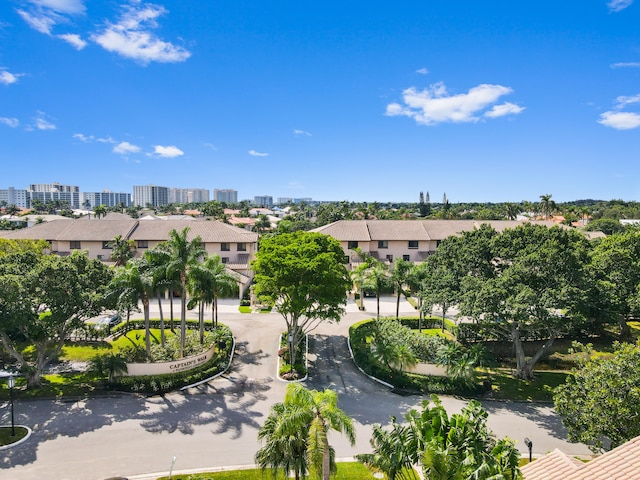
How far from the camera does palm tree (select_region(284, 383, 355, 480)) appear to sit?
13680 mm

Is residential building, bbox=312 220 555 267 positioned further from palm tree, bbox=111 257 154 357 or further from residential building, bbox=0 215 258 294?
palm tree, bbox=111 257 154 357

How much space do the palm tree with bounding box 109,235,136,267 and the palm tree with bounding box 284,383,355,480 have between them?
4567 cm

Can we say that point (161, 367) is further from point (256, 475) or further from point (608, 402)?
point (608, 402)

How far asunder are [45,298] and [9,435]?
25.4 ft

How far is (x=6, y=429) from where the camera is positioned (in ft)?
A: 72.1

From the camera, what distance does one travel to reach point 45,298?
25.2m

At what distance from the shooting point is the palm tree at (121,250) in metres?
52.9

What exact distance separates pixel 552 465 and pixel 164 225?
195 feet

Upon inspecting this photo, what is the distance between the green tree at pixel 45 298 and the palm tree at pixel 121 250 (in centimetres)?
2515

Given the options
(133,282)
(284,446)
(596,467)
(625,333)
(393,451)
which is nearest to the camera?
(393,451)

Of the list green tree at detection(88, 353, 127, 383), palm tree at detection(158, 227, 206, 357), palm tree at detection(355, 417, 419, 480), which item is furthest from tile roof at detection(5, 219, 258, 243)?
palm tree at detection(355, 417, 419, 480)

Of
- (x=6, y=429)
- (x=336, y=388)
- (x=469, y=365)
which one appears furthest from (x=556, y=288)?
(x=6, y=429)

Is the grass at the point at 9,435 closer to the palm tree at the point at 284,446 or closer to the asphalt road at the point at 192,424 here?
the asphalt road at the point at 192,424

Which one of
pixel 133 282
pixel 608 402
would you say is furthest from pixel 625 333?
pixel 133 282
